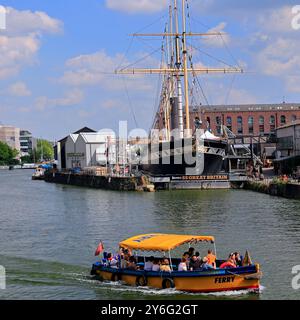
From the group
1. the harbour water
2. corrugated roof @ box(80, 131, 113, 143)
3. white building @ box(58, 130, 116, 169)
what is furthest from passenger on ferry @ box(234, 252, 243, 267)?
corrugated roof @ box(80, 131, 113, 143)

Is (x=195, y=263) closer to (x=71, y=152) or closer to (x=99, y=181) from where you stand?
(x=99, y=181)

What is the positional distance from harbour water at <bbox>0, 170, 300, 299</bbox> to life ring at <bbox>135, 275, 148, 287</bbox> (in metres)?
0.45

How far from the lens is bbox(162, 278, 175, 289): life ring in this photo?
91.3 feet

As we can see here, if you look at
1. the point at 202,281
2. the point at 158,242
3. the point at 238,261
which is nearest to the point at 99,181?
the point at 158,242

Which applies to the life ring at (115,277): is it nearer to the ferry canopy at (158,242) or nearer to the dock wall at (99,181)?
the ferry canopy at (158,242)

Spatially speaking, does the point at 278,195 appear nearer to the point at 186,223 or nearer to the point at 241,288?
the point at 186,223

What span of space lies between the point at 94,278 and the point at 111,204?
35026 millimetres

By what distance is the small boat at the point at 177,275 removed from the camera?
26953 millimetres

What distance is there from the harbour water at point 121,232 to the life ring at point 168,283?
1.00 ft

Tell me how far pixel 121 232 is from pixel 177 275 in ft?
56.7

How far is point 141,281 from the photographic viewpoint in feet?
94.3

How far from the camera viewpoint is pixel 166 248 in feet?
92.5
